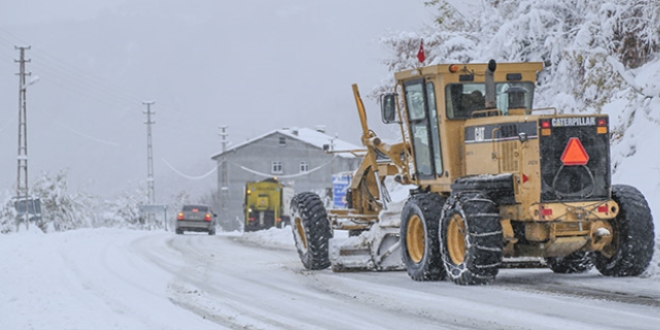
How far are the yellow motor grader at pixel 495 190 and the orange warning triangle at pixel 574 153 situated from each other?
0.01m

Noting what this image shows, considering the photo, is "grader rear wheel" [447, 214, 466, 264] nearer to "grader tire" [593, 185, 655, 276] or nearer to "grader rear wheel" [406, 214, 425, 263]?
"grader rear wheel" [406, 214, 425, 263]

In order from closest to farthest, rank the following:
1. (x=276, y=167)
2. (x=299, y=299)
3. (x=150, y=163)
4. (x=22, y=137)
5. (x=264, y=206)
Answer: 1. (x=299, y=299)
2. (x=22, y=137)
3. (x=264, y=206)
4. (x=150, y=163)
5. (x=276, y=167)

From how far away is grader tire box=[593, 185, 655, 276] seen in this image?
12.1 metres

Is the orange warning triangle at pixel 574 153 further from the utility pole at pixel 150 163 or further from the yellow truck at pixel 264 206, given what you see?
the utility pole at pixel 150 163

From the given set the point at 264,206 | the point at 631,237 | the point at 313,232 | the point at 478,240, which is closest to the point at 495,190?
the point at 478,240

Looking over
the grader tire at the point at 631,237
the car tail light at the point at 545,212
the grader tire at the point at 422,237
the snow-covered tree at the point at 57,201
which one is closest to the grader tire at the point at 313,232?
the grader tire at the point at 422,237

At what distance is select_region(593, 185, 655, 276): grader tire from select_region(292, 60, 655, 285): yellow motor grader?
0.01 metres

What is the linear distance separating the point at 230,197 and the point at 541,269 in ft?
314

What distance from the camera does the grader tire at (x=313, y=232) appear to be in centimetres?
1580

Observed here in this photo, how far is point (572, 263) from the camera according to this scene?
44.3 ft

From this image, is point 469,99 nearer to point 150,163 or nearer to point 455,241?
point 455,241

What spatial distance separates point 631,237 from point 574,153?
122 cm

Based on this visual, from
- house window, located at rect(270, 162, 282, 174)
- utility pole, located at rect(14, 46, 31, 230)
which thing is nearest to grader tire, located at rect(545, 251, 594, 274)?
utility pole, located at rect(14, 46, 31, 230)

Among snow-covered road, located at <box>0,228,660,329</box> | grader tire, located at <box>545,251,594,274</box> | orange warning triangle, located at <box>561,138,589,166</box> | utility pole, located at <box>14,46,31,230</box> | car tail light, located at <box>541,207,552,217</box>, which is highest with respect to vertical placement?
utility pole, located at <box>14,46,31,230</box>
